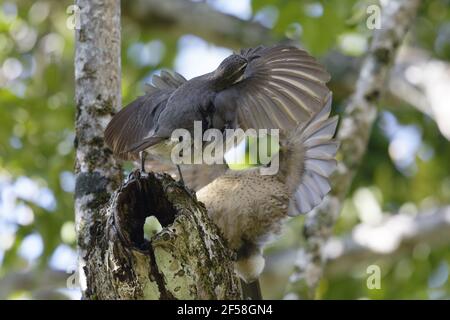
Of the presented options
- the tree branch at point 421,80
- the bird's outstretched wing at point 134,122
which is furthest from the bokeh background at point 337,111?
the bird's outstretched wing at point 134,122

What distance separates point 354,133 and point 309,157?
14.4 inches

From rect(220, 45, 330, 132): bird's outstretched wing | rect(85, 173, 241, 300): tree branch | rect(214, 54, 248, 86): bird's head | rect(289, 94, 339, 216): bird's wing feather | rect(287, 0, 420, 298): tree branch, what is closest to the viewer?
rect(85, 173, 241, 300): tree branch

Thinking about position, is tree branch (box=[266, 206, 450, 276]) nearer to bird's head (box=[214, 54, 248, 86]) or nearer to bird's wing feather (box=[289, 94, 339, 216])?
bird's wing feather (box=[289, 94, 339, 216])

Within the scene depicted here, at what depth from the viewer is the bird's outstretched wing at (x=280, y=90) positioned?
3.93 metres

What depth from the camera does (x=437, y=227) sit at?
7035 millimetres

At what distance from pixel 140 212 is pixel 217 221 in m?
1.31

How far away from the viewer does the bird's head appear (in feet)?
13.8

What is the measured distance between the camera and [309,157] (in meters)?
5.16

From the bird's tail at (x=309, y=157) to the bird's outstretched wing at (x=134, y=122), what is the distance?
2.58 ft

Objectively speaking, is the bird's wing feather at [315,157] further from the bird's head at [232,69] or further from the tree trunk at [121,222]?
the tree trunk at [121,222]

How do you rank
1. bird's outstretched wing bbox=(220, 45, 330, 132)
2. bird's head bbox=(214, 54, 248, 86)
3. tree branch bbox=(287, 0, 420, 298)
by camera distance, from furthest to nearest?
tree branch bbox=(287, 0, 420, 298) → bird's head bbox=(214, 54, 248, 86) → bird's outstretched wing bbox=(220, 45, 330, 132)

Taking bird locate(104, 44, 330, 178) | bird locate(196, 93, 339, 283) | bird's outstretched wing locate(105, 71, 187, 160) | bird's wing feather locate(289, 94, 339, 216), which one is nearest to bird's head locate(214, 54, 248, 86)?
bird locate(104, 44, 330, 178)

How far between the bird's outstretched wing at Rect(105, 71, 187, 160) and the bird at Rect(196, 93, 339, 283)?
2.19 feet
